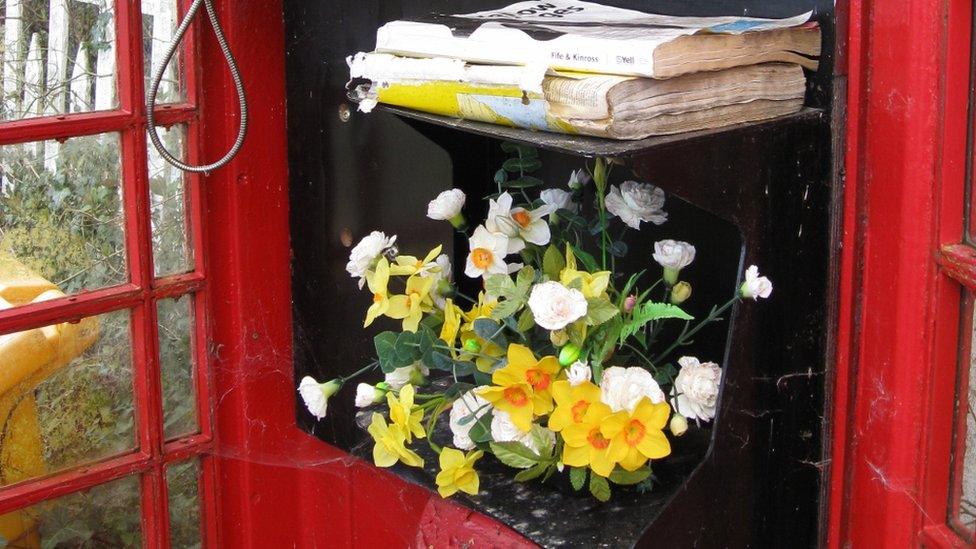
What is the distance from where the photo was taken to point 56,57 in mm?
1787

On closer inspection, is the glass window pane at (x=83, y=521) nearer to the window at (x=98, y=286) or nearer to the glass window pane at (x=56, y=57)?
the window at (x=98, y=286)

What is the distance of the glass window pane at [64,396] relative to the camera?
1855mm

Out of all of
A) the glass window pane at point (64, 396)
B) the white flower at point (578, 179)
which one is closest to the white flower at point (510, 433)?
the white flower at point (578, 179)

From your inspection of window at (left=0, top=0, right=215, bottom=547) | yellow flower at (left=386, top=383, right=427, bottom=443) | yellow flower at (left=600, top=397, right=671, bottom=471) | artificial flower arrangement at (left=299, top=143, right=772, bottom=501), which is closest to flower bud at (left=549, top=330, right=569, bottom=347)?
artificial flower arrangement at (left=299, top=143, right=772, bottom=501)

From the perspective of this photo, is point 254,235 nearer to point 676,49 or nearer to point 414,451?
point 414,451

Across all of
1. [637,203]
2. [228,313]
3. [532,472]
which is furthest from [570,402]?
[228,313]

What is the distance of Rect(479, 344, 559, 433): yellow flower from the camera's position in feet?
4.89

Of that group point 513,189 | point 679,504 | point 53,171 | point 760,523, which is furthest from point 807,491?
point 53,171

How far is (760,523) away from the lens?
4.97 ft

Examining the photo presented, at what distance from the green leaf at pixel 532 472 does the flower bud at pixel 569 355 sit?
0.55ft

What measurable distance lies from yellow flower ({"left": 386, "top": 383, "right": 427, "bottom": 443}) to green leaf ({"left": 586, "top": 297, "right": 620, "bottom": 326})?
277 mm

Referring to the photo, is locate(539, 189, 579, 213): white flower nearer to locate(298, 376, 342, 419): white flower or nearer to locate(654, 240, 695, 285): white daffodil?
locate(654, 240, 695, 285): white daffodil

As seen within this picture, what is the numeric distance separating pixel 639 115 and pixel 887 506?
1.73 feet

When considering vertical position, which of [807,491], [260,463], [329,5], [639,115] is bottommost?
[260,463]
